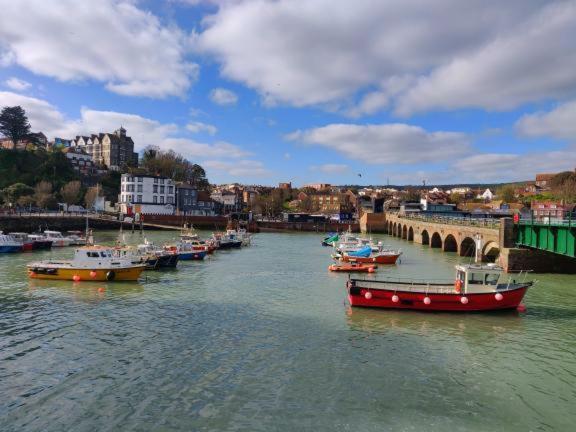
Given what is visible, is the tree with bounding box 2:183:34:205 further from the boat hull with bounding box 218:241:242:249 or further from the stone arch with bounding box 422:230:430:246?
the stone arch with bounding box 422:230:430:246

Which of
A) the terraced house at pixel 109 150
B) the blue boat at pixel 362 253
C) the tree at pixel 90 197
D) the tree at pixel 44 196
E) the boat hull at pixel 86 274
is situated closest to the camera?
the boat hull at pixel 86 274

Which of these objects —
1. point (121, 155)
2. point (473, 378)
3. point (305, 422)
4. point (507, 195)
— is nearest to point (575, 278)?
point (473, 378)

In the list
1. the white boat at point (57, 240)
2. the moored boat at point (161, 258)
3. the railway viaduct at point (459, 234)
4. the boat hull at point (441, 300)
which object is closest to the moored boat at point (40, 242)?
the white boat at point (57, 240)

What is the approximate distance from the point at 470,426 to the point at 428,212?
118092 mm

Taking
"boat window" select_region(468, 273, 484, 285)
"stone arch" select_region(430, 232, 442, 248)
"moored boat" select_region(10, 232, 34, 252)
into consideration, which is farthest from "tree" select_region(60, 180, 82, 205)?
"boat window" select_region(468, 273, 484, 285)

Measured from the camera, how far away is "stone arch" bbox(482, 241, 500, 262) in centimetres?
5556

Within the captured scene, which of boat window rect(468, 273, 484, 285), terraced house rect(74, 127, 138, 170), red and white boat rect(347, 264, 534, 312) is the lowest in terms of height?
red and white boat rect(347, 264, 534, 312)

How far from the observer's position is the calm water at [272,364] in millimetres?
15453

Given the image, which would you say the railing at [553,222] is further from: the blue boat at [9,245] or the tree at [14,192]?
the tree at [14,192]

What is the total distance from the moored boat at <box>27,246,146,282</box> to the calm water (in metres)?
4.42

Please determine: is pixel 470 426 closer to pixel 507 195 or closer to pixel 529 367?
pixel 529 367

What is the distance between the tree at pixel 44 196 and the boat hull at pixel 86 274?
91217 mm

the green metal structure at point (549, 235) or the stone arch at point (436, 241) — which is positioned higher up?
the green metal structure at point (549, 235)

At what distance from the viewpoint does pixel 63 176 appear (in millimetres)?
141875
